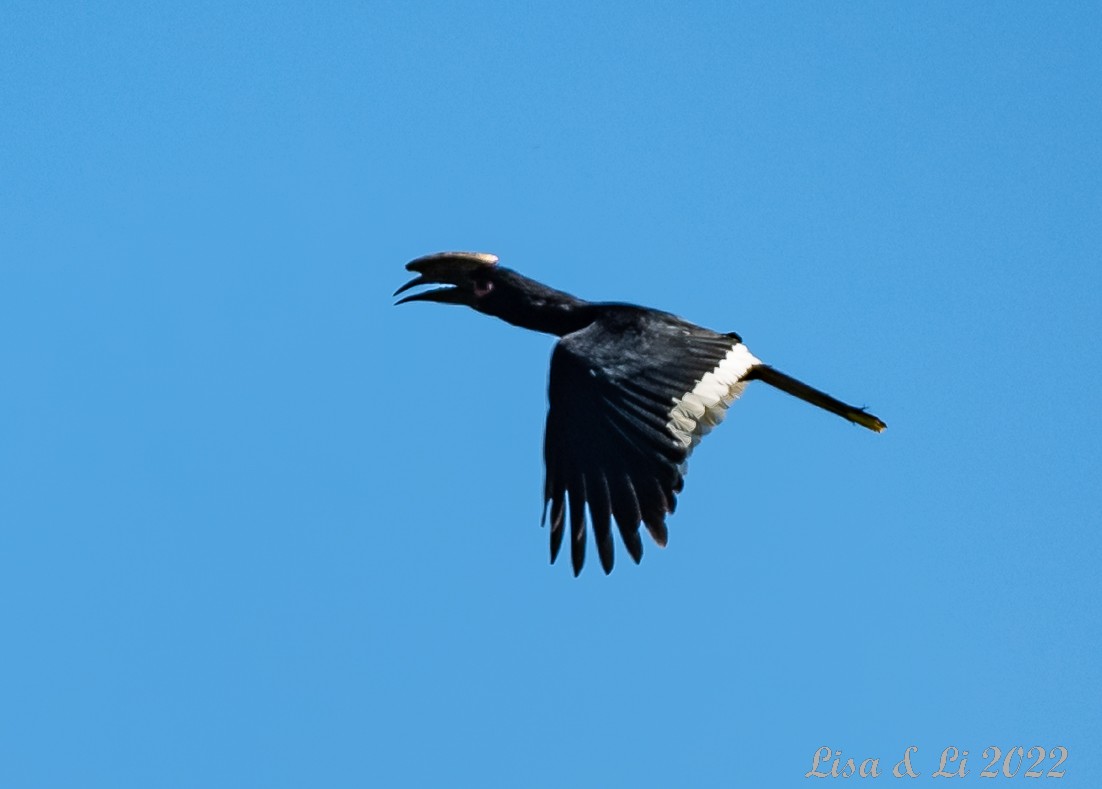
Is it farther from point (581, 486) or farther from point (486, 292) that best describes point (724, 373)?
point (486, 292)

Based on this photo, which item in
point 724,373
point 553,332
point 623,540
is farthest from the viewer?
point 553,332

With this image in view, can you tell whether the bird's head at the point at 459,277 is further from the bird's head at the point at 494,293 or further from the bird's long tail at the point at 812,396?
the bird's long tail at the point at 812,396

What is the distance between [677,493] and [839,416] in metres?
1.87

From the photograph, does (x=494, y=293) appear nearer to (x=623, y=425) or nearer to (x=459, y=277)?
(x=459, y=277)

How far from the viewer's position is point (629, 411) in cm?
821

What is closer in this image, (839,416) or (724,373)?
(724,373)

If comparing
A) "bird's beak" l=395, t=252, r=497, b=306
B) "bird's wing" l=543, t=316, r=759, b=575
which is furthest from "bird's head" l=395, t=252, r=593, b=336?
"bird's wing" l=543, t=316, r=759, b=575

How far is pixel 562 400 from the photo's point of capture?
27.2 ft

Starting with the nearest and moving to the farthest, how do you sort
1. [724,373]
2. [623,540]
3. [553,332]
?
[623,540], [724,373], [553,332]

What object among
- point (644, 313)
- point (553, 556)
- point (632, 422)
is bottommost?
point (553, 556)

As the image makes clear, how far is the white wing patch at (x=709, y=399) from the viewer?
26.9 feet

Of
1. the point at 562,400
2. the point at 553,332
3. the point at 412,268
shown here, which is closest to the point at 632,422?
the point at 562,400

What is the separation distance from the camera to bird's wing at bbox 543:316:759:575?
800 cm

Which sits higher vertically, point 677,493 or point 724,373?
point 724,373
